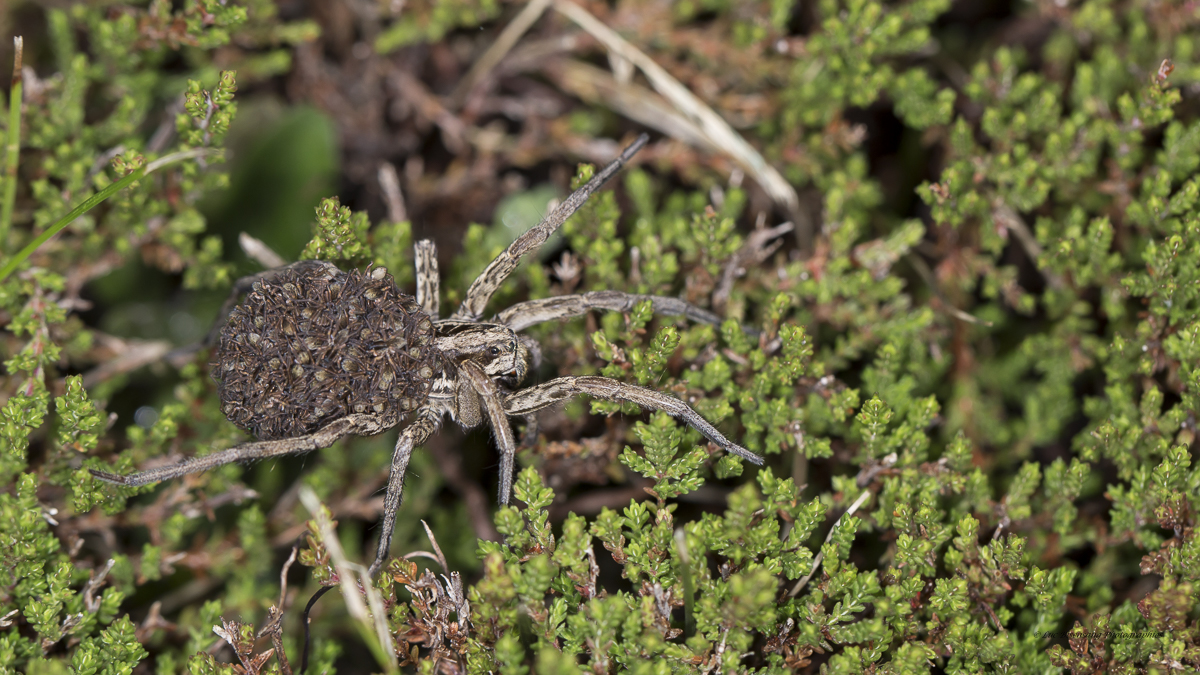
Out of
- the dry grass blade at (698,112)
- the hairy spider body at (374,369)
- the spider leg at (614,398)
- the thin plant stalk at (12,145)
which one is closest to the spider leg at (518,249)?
the hairy spider body at (374,369)

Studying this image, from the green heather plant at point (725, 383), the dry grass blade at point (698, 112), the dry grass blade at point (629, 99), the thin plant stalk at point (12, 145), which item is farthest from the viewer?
the dry grass blade at point (629, 99)

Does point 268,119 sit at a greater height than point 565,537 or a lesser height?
greater

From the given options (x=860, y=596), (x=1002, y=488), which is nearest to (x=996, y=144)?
(x=1002, y=488)

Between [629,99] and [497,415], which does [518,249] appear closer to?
[497,415]

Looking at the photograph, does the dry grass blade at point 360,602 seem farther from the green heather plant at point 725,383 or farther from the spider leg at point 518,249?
the spider leg at point 518,249

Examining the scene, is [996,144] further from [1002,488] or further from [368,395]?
[368,395]

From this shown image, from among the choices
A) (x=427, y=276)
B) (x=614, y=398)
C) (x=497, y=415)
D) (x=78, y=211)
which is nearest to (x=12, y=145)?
(x=78, y=211)

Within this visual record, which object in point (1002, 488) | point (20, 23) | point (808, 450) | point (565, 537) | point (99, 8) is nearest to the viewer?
point (565, 537)

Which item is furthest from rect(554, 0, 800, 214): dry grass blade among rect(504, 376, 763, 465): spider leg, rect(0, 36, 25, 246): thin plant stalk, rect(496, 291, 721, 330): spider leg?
rect(0, 36, 25, 246): thin plant stalk
